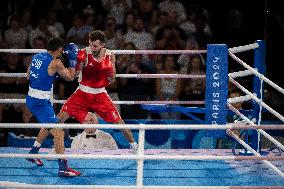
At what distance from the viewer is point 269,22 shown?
8484mm

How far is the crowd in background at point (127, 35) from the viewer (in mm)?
7531

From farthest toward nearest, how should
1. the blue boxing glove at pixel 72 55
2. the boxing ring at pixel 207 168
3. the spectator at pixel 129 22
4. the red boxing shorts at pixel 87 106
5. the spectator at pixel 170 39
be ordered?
the spectator at pixel 129 22, the spectator at pixel 170 39, the red boxing shorts at pixel 87 106, the blue boxing glove at pixel 72 55, the boxing ring at pixel 207 168

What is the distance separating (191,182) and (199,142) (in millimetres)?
2090

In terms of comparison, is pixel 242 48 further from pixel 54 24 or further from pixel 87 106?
pixel 54 24

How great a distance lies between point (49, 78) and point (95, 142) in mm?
1288

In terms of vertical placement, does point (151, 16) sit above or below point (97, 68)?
above

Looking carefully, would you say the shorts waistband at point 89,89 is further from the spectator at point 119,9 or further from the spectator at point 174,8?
the spectator at point 174,8

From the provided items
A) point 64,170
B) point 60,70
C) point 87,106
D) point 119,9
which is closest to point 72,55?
point 60,70

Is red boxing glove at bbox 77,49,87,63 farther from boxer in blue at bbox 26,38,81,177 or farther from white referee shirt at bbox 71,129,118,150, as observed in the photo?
white referee shirt at bbox 71,129,118,150

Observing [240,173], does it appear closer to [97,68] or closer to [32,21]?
[97,68]

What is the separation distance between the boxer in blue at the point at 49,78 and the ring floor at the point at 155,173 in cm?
20

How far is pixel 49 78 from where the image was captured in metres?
5.08

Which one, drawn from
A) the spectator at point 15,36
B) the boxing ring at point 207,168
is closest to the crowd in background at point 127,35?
the spectator at point 15,36

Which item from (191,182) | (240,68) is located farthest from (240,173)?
(240,68)
